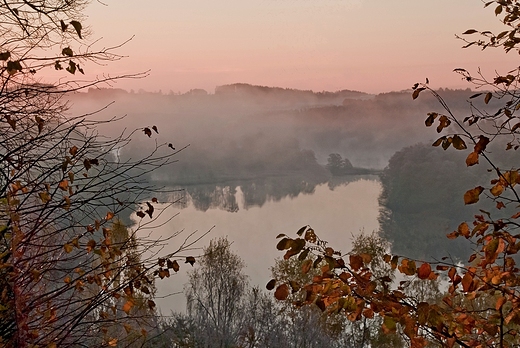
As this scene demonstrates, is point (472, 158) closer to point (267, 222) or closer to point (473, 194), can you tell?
point (473, 194)

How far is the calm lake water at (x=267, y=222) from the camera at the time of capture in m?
23.1

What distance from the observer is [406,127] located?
2146 inches

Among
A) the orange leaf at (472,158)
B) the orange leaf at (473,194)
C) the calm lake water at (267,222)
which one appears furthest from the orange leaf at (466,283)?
the calm lake water at (267,222)

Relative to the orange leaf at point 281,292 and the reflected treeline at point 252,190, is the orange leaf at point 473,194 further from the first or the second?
the reflected treeline at point 252,190

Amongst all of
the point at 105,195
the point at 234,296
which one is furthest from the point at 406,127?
the point at 105,195

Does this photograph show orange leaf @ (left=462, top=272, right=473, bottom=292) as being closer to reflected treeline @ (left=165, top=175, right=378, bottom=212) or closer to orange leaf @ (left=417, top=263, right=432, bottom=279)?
orange leaf @ (left=417, top=263, right=432, bottom=279)

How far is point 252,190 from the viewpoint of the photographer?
51.9m

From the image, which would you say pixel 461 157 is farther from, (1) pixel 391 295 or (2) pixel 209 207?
(1) pixel 391 295

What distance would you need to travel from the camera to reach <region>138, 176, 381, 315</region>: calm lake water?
23.1 metres

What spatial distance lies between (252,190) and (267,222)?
52.1 ft

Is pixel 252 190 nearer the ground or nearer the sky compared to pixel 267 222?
nearer the sky

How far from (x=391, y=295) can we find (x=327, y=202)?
1692 inches

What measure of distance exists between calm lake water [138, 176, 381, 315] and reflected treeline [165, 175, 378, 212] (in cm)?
41

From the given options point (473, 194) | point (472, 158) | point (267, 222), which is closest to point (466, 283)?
point (473, 194)
